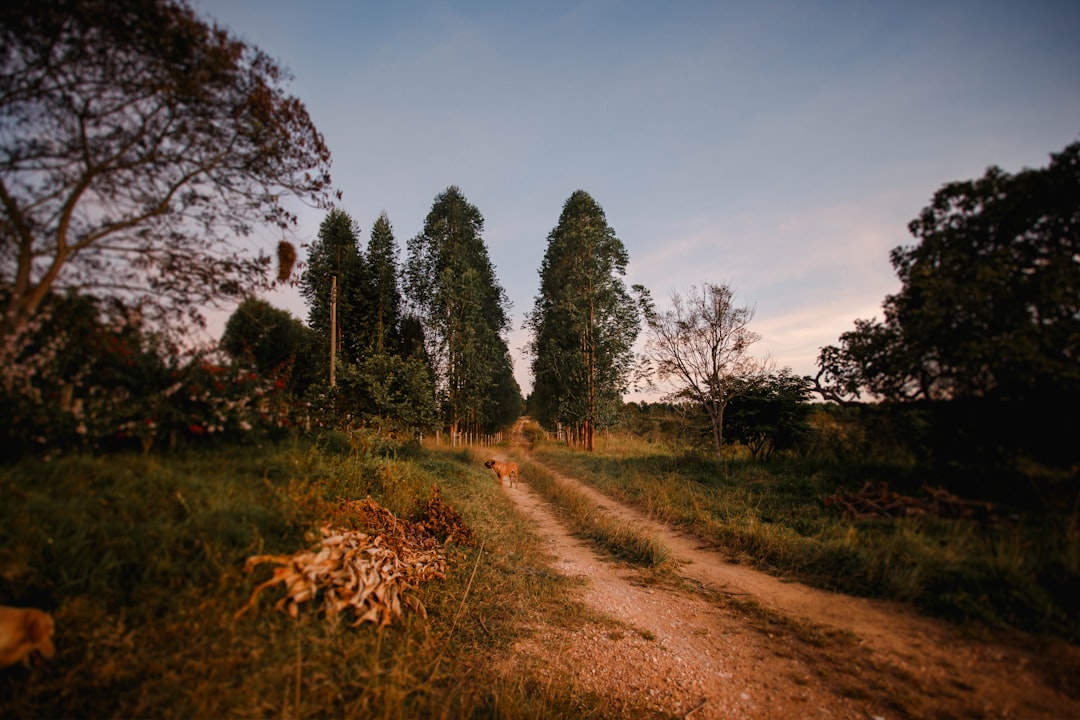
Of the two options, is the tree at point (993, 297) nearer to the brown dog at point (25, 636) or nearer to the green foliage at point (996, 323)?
the green foliage at point (996, 323)

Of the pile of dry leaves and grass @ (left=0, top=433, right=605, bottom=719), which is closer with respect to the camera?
grass @ (left=0, top=433, right=605, bottom=719)

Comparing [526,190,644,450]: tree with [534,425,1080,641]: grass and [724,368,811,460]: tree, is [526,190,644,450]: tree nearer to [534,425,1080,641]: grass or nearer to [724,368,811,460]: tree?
[724,368,811,460]: tree

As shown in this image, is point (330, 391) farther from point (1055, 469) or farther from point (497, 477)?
point (1055, 469)

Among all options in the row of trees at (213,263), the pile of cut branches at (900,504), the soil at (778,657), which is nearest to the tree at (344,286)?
the row of trees at (213,263)

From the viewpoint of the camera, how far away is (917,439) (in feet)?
9.23

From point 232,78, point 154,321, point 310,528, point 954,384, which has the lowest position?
point 310,528

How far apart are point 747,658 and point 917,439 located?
2567mm

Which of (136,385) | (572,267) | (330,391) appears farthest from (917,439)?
(572,267)

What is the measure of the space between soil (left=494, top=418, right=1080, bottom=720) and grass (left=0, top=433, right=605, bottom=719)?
54cm

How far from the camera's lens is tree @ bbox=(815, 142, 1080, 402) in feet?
7.75

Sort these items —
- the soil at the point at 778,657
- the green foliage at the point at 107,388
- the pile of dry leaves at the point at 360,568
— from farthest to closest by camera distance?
1. the pile of dry leaves at the point at 360,568
2. the green foliage at the point at 107,388
3. the soil at the point at 778,657

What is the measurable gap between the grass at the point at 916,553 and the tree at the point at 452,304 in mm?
17379

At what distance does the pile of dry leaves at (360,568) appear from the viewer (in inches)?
128

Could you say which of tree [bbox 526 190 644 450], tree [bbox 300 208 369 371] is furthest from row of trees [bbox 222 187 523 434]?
tree [bbox 526 190 644 450]
